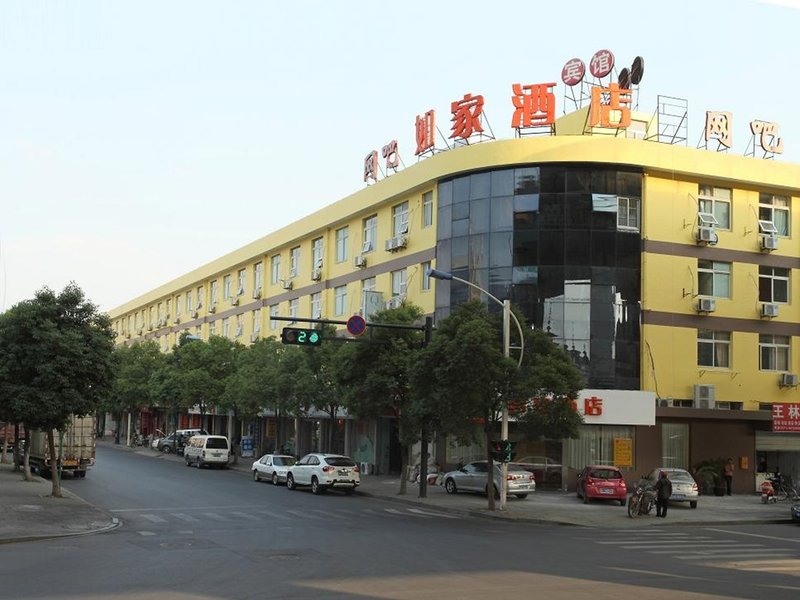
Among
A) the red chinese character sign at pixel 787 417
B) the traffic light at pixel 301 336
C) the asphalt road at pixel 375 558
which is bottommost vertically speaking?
the asphalt road at pixel 375 558

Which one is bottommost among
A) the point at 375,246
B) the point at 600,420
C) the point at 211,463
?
the point at 211,463

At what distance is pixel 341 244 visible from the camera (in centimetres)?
5491

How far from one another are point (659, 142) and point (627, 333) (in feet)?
29.1

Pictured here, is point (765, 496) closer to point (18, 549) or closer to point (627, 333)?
point (627, 333)

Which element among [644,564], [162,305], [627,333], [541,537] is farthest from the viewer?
[162,305]

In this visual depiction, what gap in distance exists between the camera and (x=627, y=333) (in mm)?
39656

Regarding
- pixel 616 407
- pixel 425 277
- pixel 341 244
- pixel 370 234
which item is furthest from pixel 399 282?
pixel 616 407

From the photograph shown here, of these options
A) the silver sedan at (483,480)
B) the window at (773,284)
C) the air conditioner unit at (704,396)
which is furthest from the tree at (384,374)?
the window at (773,284)

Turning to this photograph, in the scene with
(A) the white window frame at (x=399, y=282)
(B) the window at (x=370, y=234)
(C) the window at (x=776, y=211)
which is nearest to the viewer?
(C) the window at (x=776, y=211)

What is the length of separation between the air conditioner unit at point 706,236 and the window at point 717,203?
4.11ft

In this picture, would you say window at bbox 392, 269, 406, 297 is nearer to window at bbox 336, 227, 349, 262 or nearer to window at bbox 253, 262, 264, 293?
window at bbox 336, 227, 349, 262

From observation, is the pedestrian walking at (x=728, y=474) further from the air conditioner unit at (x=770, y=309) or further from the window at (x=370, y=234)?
the window at (x=370, y=234)

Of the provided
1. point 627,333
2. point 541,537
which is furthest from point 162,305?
point 541,537

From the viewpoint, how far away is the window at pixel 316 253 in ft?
187
